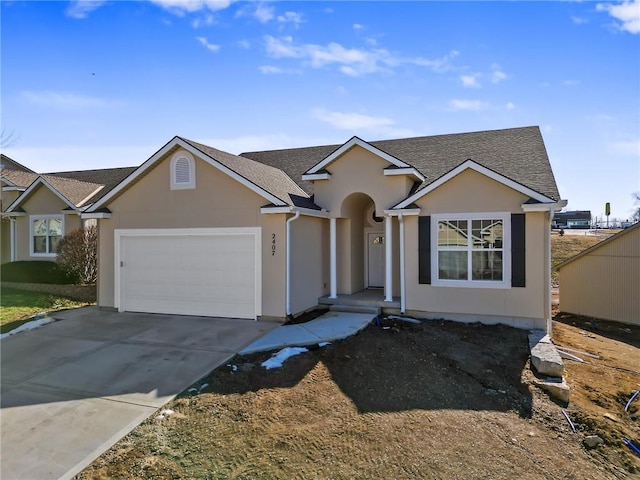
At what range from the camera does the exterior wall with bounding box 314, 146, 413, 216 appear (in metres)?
11.9

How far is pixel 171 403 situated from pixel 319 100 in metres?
9.51

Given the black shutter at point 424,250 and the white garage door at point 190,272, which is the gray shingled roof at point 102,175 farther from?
the black shutter at point 424,250

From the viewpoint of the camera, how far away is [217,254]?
37.0ft

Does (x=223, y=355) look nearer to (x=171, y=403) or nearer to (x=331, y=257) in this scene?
(x=171, y=403)

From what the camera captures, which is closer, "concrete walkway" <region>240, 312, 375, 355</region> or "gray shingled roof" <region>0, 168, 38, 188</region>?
"concrete walkway" <region>240, 312, 375, 355</region>

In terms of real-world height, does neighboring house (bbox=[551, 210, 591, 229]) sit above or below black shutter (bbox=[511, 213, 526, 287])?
above

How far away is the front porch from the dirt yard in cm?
285

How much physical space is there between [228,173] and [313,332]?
4.81 meters

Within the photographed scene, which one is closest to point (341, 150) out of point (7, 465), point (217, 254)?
point (217, 254)

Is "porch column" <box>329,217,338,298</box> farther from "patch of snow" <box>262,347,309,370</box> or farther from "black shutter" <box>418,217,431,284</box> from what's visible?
"patch of snow" <box>262,347,309,370</box>

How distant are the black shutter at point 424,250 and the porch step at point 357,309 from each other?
4.91 feet

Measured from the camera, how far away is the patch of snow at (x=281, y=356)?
24.7 ft

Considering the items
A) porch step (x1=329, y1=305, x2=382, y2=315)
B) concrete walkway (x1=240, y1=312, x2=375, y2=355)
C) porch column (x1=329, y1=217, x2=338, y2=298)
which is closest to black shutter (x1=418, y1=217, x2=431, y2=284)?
porch step (x1=329, y1=305, x2=382, y2=315)

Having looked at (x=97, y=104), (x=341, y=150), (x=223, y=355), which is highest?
(x=97, y=104)
